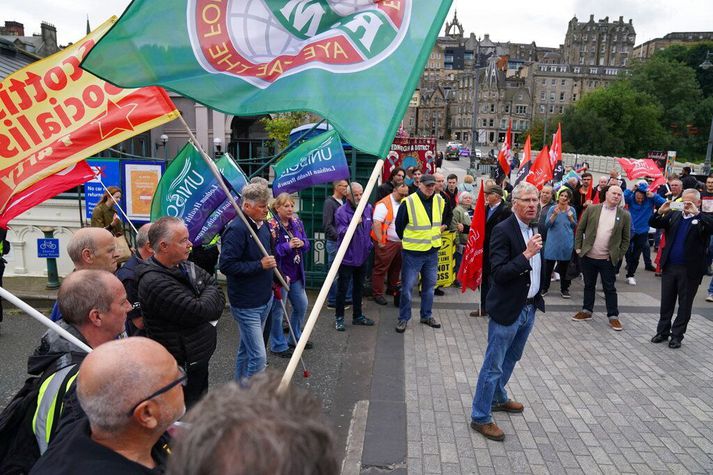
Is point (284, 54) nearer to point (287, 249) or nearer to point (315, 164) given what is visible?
point (287, 249)

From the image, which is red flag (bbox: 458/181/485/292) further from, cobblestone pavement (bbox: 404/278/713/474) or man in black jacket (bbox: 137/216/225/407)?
man in black jacket (bbox: 137/216/225/407)

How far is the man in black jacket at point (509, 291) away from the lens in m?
4.18

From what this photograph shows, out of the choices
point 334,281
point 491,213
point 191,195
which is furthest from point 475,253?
point 191,195

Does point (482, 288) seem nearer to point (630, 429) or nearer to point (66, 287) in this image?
point (630, 429)

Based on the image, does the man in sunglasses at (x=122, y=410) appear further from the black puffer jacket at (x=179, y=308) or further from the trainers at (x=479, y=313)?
the trainers at (x=479, y=313)

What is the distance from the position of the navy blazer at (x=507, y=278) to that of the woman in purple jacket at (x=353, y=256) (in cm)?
265

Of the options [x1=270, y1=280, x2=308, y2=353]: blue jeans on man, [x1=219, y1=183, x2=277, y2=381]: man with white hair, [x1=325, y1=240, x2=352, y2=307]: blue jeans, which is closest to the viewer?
[x1=219, y1=183, x2=277, y2=381]: man with white hair

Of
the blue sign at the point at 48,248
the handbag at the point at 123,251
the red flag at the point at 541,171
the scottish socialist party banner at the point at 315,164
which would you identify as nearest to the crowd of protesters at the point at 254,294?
the scottish socialist party banner at the point at 315,164

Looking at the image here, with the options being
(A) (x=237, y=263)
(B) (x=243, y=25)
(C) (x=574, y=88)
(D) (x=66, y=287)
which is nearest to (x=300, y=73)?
(B) (x=243, y=25)

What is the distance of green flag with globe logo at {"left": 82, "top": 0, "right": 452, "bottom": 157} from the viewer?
2895mm

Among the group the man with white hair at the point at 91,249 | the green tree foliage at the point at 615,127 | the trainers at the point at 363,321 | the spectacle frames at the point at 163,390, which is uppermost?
the green tree foliage at the point at 615,127

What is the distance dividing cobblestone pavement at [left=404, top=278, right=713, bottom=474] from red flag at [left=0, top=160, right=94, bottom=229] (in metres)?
3.23

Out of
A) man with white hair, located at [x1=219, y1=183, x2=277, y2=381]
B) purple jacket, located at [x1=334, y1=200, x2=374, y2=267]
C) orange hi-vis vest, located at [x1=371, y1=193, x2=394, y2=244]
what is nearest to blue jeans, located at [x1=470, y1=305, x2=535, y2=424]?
man with white hair, located at [x1=219, y1=183, x2=277, y2=381]

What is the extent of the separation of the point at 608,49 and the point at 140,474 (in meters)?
151
